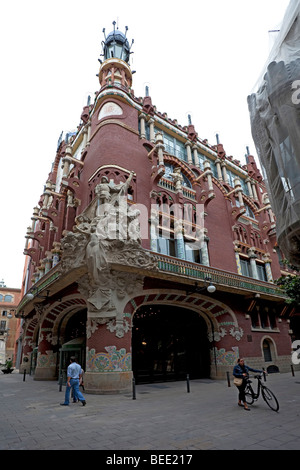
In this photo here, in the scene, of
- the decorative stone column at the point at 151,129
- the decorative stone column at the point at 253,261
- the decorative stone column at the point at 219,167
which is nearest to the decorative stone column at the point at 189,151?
the decorative stone column at the point at 219,167

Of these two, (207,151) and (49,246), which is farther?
(207,151)

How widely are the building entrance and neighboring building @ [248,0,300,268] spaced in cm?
913

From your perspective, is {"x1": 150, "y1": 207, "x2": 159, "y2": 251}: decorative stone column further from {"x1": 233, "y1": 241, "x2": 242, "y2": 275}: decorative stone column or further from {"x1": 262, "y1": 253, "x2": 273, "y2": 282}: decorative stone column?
{"x1": 262, "y1": 253, "x2": 273, "y2": 282}: decorative stone column

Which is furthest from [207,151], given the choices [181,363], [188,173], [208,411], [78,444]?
[78,444]

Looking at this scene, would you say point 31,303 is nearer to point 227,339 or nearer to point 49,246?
point 49,246

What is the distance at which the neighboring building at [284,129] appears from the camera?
10.5m

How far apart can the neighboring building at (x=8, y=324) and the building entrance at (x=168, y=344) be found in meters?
41.8

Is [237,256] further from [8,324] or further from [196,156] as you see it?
[8,324]

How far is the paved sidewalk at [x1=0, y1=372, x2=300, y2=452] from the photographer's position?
17.4ft

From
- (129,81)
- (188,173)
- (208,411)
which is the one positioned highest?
(129,81)

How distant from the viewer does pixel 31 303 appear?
2242 cm

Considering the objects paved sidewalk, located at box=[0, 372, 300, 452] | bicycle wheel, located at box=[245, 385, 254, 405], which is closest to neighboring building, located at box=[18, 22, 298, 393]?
paved sidewalk, located at box=[0, 372, 300, 452]
